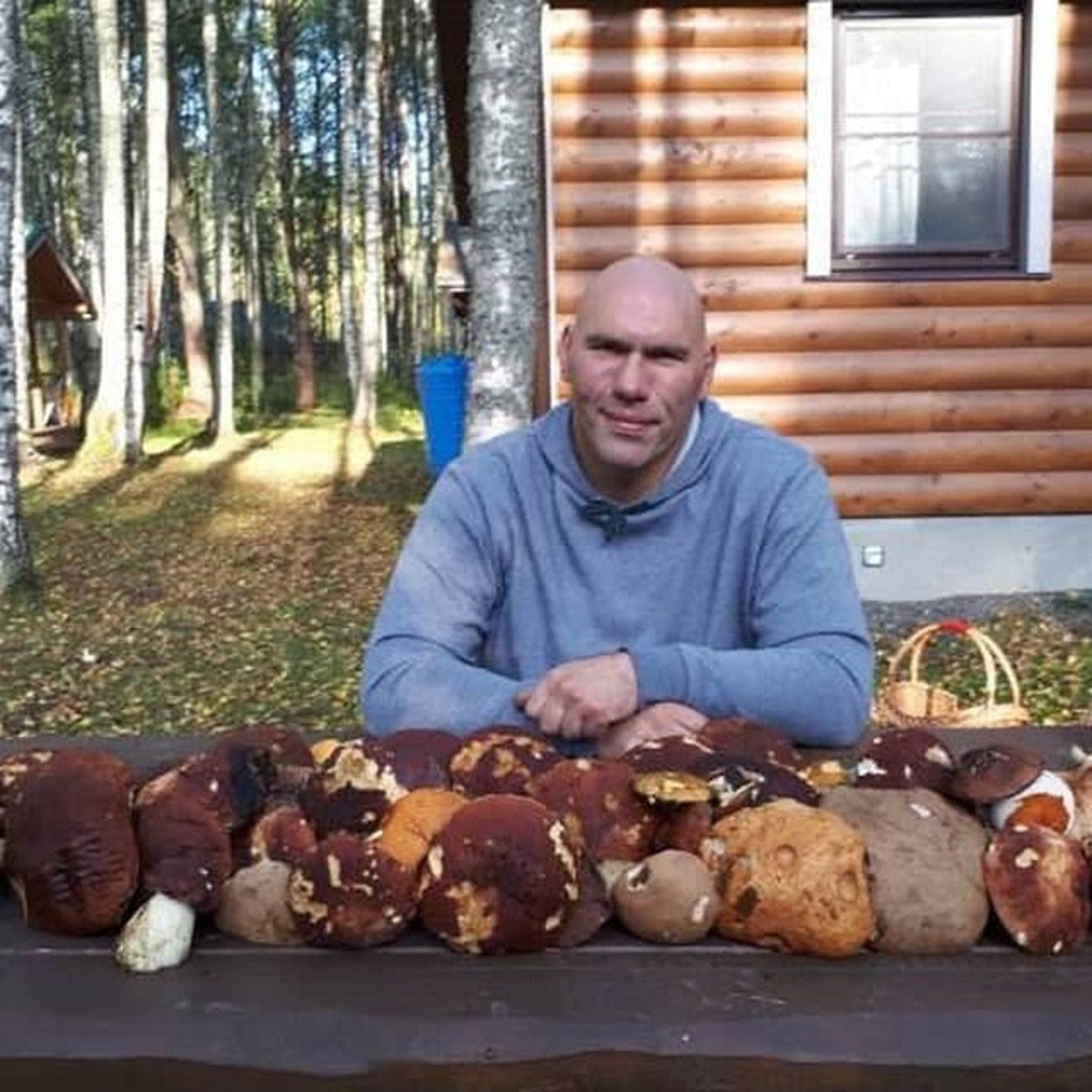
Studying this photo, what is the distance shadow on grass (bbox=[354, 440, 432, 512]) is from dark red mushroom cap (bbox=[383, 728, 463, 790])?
13.2m

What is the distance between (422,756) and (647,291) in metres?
1.01

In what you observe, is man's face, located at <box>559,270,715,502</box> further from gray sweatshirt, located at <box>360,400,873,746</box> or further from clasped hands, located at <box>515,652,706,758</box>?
clasped hands, located at <box>515,652,706,758</box>

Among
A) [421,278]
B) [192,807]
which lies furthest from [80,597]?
[421,278]

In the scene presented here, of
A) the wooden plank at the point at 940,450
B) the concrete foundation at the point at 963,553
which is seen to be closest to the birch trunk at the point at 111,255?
the wooden plank at the point at 940,450

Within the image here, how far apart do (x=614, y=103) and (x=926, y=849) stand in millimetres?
7193

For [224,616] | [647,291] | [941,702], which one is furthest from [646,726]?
[224,616]

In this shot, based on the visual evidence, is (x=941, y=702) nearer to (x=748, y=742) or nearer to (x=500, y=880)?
(x=748, y=742)

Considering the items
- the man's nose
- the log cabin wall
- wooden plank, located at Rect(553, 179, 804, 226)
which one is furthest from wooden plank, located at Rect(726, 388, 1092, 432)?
the man's nose

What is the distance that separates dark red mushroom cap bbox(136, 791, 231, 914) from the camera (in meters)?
1.46

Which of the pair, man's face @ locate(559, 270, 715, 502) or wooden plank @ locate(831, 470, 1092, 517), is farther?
wooden plank @ locate(831, 470, 1092, 517)

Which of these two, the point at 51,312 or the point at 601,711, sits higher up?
the point at 51,312

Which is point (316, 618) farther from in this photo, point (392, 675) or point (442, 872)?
point (442, 872)

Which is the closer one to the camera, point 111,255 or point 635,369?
point 635,369

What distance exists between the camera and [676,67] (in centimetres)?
807
